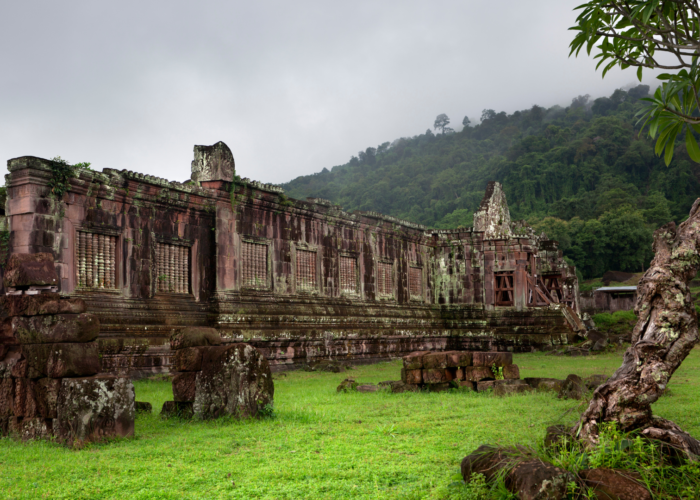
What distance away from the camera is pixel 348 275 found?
821 inches

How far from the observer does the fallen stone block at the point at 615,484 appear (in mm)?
4188

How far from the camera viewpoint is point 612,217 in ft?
172

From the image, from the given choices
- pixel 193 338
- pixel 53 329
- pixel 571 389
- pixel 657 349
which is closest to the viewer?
pixel 657 349

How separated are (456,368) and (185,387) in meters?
5.81

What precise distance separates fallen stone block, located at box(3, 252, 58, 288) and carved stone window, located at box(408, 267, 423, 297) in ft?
57.0

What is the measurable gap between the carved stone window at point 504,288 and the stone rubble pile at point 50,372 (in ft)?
64.8

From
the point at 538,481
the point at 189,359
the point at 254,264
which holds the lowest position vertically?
the point at 538,481

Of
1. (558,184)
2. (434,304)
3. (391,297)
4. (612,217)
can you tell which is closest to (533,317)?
(434,304)

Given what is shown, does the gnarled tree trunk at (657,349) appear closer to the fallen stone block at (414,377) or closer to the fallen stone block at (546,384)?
the fallen stone block at (546,384)

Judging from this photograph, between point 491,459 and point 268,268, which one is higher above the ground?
point 268,268

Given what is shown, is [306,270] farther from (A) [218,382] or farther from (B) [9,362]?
(B) [9,362]

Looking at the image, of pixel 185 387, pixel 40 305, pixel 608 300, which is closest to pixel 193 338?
pixel 185 387

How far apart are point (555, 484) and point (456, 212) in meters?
56.5

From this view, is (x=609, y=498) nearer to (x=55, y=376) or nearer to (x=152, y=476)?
(x=152, y=476)
